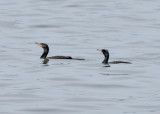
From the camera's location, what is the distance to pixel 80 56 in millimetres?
35281

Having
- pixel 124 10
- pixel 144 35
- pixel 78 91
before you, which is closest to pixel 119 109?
pixel 78 91

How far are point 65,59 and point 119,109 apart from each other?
9602mm

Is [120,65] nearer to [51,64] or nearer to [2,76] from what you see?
[51,64]

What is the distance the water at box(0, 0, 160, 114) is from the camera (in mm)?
24531

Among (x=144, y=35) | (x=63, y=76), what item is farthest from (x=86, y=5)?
(x=63, y=76)

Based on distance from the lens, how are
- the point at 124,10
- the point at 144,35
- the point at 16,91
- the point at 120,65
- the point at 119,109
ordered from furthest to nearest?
the point at 124,10 < the point at 144,35 < the point at 120,65 < the point at 16,91 < the point at 119,109

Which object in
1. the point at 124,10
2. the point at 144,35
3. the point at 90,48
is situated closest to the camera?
the point at 90,48

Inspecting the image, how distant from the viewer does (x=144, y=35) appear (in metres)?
43.9

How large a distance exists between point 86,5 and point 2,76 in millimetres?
31300

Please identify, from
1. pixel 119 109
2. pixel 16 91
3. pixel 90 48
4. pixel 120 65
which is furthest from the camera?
pixel 90 48

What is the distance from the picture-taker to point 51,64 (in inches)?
1287

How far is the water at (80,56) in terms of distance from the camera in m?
24.5

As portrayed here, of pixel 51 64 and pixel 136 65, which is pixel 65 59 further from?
pixel 136 65

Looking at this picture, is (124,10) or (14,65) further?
(124,10)
